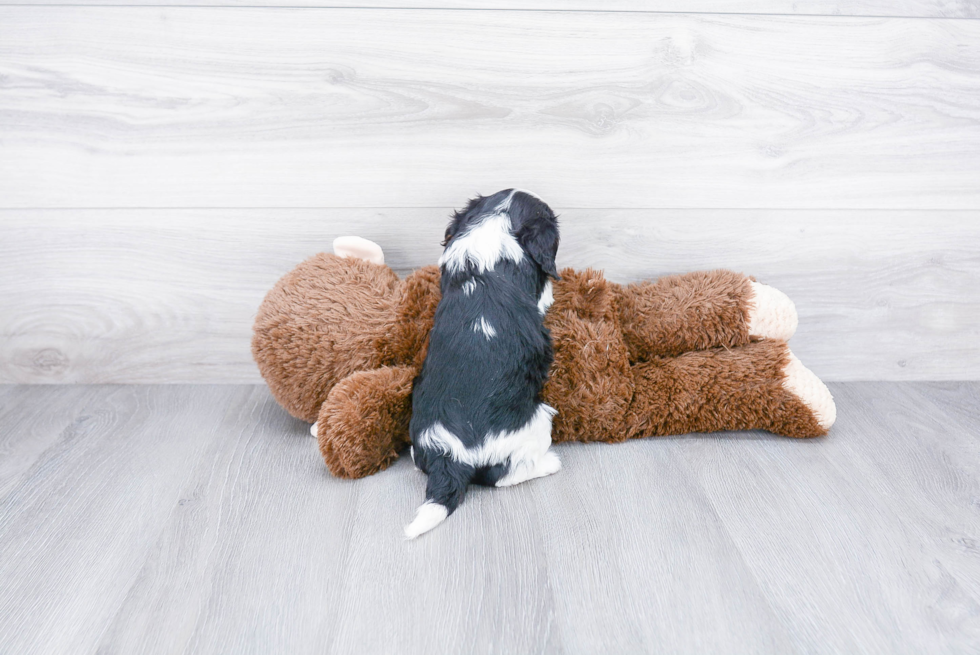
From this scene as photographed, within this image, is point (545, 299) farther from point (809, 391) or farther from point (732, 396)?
point (809, 391)

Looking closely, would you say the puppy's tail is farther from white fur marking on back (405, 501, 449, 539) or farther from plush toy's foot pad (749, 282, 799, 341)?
plush toy's foot pad (749, 282, 799, 341)

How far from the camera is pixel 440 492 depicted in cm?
109

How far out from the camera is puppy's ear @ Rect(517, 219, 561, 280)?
3.84 ft

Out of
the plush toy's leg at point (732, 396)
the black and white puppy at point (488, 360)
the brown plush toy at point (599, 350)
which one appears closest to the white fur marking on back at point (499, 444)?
the black and white puppy at point (488, 360)

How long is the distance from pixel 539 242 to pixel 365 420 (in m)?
0.42

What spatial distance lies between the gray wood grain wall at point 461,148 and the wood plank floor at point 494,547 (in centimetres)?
31

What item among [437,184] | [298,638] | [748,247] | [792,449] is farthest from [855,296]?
[298,638]

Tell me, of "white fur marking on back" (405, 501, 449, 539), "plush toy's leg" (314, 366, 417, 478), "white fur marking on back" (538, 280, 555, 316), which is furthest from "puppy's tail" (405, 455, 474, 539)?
"white fur marking on back" (538, 280, 555, 316)

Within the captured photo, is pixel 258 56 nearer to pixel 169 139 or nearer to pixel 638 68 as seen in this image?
pixel 169 139

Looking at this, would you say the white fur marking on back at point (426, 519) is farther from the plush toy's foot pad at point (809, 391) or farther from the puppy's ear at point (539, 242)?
the plush toy's foot pad at point (809, 391)

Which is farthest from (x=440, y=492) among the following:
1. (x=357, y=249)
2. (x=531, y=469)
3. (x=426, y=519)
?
(x=357, y=249)

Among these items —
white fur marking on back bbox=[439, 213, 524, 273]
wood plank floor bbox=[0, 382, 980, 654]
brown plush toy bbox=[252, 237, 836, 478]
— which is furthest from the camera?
brown plush toy bbox=[252, 237, 836, 478]

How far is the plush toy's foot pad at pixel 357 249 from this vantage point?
138 cm

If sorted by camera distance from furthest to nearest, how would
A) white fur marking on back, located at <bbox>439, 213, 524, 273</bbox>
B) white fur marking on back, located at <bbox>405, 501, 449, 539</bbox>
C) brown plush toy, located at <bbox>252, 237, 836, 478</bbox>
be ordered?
1. brown plush toy, located at <bbox>252, 237, 836, 478</bbox>
2. white fur marking on back, located at <bbox>439, 213, 524, 273</bbox>
3. white fur marking on back, located at <bbox>405, 501, 449, 539</bbox>
